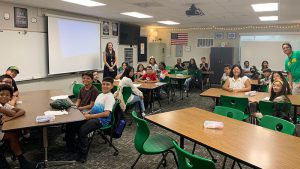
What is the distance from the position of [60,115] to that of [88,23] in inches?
216

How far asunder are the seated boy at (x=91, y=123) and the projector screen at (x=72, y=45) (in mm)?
3686

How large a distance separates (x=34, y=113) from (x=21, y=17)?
3895 millimetres

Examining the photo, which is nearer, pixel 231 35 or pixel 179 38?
pixel 231 35

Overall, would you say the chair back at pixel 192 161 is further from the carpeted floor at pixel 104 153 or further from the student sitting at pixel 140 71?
the student sitting at pixel 140 71

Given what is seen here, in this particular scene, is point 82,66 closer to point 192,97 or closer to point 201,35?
point 192,97

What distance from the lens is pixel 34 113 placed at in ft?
9.82

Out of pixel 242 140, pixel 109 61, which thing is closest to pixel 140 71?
pixel 109 61

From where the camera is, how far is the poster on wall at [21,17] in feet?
19.1

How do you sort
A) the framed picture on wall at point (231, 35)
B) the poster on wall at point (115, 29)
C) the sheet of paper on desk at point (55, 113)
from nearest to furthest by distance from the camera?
the sheet of paper on desk at point (55, 113), the poster on wall at point (115, 29), the framed picture on wall at point (231, 35)

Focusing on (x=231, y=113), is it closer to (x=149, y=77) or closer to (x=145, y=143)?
(x=145, y=143)

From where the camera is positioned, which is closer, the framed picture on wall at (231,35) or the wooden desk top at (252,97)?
the wooden desk top at (252,97)

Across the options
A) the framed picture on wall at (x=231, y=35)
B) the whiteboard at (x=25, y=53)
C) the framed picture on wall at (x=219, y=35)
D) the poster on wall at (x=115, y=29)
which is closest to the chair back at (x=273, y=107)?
the whiteboard at (x=25, y=53)

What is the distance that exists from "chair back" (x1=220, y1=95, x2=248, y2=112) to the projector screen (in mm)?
4743

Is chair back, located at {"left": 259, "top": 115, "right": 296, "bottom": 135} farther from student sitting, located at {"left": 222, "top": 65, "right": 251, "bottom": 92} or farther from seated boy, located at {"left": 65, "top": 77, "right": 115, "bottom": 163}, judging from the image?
student sitting, located at {"left": 222, "top": 65, "right": 251, "bottom": 92}
